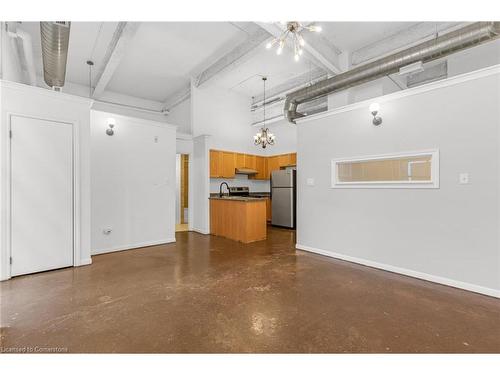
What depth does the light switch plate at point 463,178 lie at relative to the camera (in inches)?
106

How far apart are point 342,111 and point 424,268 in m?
2.60

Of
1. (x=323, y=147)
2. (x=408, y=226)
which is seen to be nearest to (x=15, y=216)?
(x=323, y=147)

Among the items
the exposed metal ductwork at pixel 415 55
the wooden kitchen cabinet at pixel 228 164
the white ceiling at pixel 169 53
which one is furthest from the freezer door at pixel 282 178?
the white ceiling at pixel 169 53

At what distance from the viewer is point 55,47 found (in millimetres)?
3225

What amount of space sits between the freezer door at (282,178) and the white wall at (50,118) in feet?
15.7

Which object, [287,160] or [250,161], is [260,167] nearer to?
[250,161]

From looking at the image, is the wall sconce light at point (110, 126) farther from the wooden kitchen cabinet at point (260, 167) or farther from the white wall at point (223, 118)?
the wooden kitchen cabinet at point (260, 167)

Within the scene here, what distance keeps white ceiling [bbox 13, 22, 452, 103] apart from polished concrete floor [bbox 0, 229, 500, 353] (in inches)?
159

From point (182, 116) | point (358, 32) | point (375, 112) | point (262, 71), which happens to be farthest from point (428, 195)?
point (182, 116)

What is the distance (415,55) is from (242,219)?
4.14m

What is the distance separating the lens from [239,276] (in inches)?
122

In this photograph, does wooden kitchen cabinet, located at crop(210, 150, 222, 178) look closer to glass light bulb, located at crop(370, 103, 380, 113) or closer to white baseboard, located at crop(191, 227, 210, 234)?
white baseboard, located at crop(191, 227, 210, 234)

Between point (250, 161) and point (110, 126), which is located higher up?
point (110, 126)

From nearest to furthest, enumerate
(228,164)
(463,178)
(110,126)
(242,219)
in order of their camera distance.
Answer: (463,178) → (110,126) → (242,219) → (228,164)
